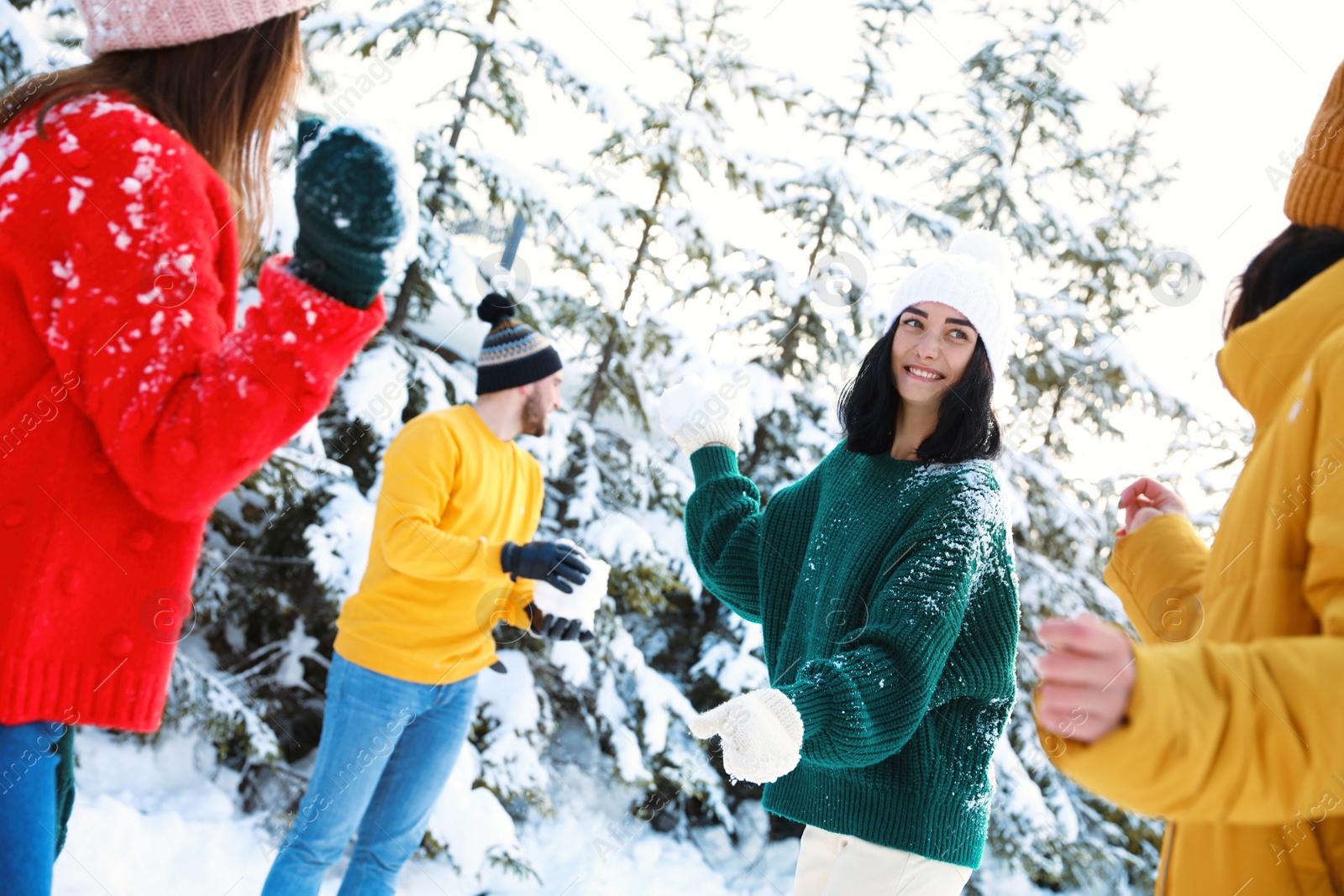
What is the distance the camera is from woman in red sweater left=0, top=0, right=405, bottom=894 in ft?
3.37

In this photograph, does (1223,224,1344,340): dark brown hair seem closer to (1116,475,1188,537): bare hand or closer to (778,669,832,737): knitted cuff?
(1116,475,1188,537): bare hand

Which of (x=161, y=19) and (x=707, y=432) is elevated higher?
(x=161, y=19)

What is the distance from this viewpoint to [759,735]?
5.00 ft

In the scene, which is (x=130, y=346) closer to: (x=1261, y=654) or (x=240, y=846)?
(x=1261, y=654)

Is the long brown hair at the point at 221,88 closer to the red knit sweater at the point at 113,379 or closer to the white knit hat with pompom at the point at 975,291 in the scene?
the red knit sweater at the point at 113,379

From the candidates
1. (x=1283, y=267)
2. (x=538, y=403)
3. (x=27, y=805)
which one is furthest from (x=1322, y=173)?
(x=538, y=403)

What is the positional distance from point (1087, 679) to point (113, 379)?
3.58 ft

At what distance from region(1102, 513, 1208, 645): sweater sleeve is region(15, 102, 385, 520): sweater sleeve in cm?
124

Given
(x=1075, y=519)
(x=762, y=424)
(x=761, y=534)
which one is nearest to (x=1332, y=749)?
(x=761, y=534)

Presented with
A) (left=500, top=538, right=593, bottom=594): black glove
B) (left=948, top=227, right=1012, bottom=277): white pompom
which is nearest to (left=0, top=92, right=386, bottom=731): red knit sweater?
(left=500, top=538, right=593, bottom=594): black glove

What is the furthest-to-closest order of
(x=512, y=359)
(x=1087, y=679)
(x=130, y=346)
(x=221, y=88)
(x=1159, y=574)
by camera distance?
(x=512, y=359) < (x=1159, y=574) < (x=221, y=88) < (x=130, y=346) < (x=1087, y=679)

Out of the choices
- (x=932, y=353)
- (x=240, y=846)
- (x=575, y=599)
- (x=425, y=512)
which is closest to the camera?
(x=932, y=353)

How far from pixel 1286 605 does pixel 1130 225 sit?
6345 mm

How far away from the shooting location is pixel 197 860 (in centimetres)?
372
